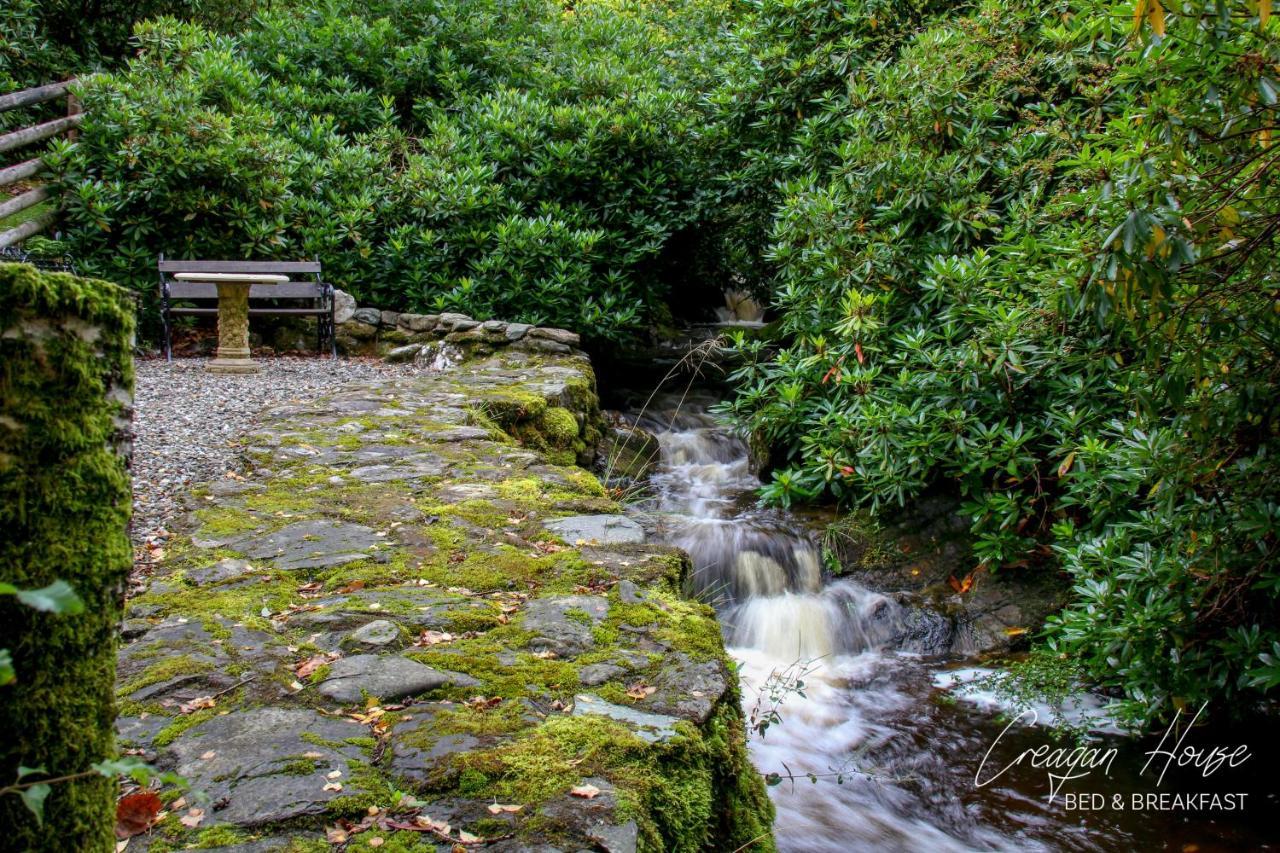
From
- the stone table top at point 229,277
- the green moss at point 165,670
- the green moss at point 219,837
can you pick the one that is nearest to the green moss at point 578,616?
the green moss at point 165,670

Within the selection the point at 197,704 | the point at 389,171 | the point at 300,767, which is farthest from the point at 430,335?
the point at 300,767

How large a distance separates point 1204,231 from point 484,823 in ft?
10.1

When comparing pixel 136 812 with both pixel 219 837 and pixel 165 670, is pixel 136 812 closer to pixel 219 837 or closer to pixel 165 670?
pixel 219 837

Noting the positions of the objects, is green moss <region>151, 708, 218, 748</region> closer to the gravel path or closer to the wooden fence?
the gravel path

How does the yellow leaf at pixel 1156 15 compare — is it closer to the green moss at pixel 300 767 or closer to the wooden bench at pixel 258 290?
the green moss at pixel 300 767

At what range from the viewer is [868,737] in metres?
4.11

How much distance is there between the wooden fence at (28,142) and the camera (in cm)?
878

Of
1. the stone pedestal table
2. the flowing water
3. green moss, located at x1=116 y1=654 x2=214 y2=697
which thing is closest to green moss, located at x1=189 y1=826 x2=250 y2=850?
green moss, located at x1=116 y1=654 x2=214 y2=697

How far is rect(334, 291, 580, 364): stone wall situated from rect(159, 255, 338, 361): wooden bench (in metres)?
0.21

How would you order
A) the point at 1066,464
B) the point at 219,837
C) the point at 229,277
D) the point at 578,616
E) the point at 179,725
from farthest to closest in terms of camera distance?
the point at 229,277, the point at 1066,464, the point at 578,616, the point at 179,725, the point at 219,837

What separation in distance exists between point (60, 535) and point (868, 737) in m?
3.69

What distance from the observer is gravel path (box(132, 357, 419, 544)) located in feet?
13.5

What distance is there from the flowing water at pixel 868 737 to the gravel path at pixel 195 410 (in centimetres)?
259

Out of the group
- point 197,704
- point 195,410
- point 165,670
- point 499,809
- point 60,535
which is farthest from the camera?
point 195,410
